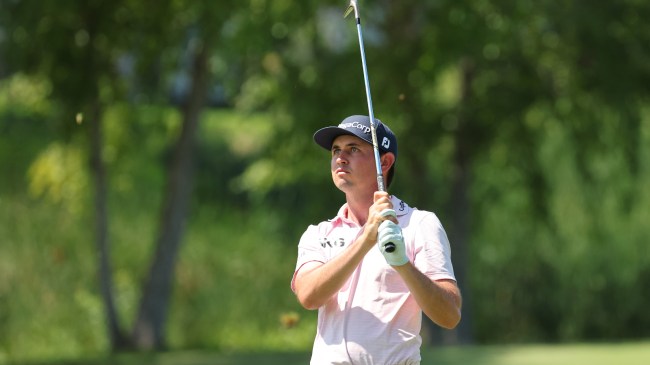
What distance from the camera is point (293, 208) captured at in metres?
24.5

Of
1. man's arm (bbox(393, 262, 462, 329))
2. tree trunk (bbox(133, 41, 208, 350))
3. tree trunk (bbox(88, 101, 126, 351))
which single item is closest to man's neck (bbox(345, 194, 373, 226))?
man's arm (bbox(393, 262, 462, 329))

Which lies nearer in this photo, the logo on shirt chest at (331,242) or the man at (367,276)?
the man at (367,276)

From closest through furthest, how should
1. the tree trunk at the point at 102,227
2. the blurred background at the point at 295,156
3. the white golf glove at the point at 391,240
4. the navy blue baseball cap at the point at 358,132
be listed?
the white golf glove at the point at 391,240 → the navy blue baseball cap at the point at 358,132 → the blurred background at the point at 295,156 → the tree trunk at the point at 102,227

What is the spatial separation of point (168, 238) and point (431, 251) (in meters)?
13.6

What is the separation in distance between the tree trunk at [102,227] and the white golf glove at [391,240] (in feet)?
39.6

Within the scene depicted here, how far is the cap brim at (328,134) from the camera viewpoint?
4.27 metres

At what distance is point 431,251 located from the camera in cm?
411

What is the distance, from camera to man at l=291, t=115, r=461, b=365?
400cm

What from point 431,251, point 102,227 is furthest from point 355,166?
point 102,227

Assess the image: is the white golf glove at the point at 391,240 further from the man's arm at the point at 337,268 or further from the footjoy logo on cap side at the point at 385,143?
the footjoy logo on cap side at the point at 385,143

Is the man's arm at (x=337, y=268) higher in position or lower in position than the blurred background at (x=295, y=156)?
lower

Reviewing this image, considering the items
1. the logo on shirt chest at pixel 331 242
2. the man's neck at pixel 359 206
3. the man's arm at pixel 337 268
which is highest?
the man's neck at pixel 359 206

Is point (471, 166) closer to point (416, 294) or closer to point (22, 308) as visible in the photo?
point (22, 308)

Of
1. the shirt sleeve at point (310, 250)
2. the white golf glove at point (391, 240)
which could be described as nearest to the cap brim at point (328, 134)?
the shirt sleeve at point (310, 250)
